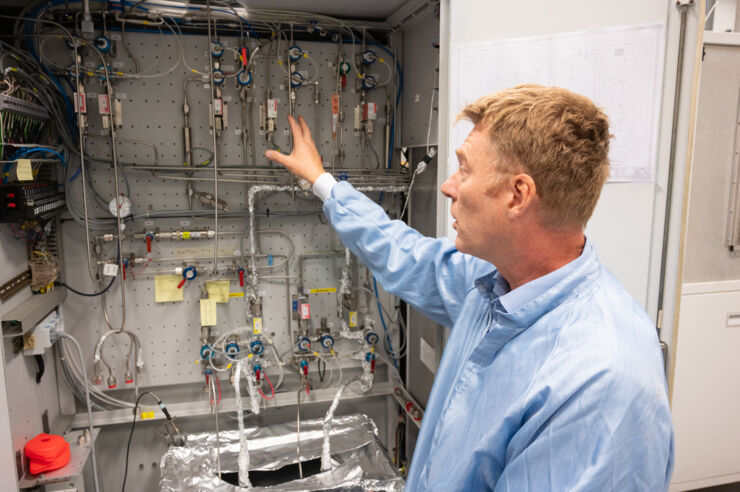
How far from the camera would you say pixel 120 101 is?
77.1 inches

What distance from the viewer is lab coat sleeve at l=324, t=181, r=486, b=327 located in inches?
49.0

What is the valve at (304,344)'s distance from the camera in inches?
85.7

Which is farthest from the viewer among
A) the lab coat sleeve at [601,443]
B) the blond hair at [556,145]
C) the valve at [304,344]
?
the valve at [304,344]

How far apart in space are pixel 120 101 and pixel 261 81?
568 mm

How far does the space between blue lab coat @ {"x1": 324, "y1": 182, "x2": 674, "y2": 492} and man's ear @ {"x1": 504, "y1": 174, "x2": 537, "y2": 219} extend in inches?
4.9

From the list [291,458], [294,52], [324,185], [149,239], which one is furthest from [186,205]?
[291,458]

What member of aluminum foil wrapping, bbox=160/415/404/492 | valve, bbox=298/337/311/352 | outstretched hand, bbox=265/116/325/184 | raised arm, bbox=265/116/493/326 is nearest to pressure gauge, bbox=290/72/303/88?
outstretched hand, bbox=265/116/325/184

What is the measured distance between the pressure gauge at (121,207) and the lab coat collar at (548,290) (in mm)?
1654

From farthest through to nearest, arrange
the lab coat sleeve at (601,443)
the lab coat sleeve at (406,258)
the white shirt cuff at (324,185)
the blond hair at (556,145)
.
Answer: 1. the white shirt cuff at (324,185)
2. the lab coat sleeve at (406,258)
3. the blond hair at (556,145)
4. the lab coat sleeve at (601,443)

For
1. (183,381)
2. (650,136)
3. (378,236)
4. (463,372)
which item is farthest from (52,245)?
(650,136)

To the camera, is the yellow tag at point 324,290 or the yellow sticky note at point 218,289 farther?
the yellow tag at point 324,290

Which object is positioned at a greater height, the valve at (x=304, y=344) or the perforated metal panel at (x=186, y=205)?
the perforated metal panel at (x=186, y=205)

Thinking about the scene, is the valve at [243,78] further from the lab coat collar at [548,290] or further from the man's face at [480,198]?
the lab coat collar at [548,290]

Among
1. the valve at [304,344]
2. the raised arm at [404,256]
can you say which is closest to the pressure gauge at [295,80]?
the raised arm at [404,256]
